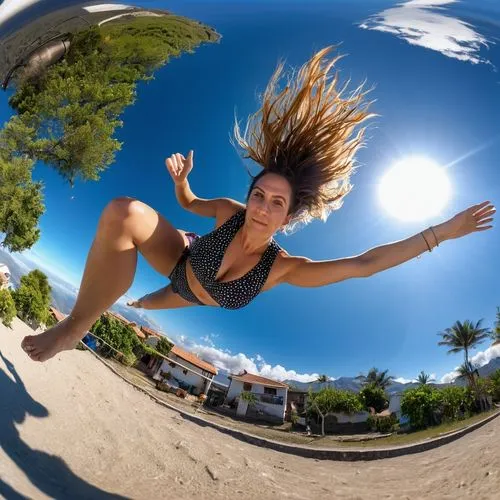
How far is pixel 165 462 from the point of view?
1.18 meters

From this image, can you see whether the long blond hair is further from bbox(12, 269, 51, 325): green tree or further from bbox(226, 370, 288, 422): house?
bbox(12, 269, 51, 325): green tree

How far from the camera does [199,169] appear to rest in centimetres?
152

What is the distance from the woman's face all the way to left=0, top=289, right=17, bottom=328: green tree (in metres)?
1.01

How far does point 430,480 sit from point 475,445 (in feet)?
0.53

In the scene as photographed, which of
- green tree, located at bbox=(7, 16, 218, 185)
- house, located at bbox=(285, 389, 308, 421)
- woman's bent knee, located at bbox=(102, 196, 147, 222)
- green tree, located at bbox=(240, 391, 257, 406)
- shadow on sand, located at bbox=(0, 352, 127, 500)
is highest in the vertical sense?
green tree, located at bbox=(7, 16, 218, 185)

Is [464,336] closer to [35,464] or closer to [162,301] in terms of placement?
[162,301]

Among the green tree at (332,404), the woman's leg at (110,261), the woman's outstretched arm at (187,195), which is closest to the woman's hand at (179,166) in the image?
the woman's outstretched arm at (187,195)

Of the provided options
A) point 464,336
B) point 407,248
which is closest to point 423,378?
point 464,336

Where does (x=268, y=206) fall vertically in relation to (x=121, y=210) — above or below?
above

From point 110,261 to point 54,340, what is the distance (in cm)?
40

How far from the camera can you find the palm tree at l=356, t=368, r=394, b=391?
1299 mm

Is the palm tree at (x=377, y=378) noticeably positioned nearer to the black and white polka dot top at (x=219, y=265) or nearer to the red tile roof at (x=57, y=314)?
the black and white polka dot top at (x=219, y=265)

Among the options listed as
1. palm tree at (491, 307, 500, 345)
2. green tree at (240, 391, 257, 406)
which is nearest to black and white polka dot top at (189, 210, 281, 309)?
green tree at (240, 391, 257, 406)

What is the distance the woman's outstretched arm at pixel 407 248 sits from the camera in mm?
1305
